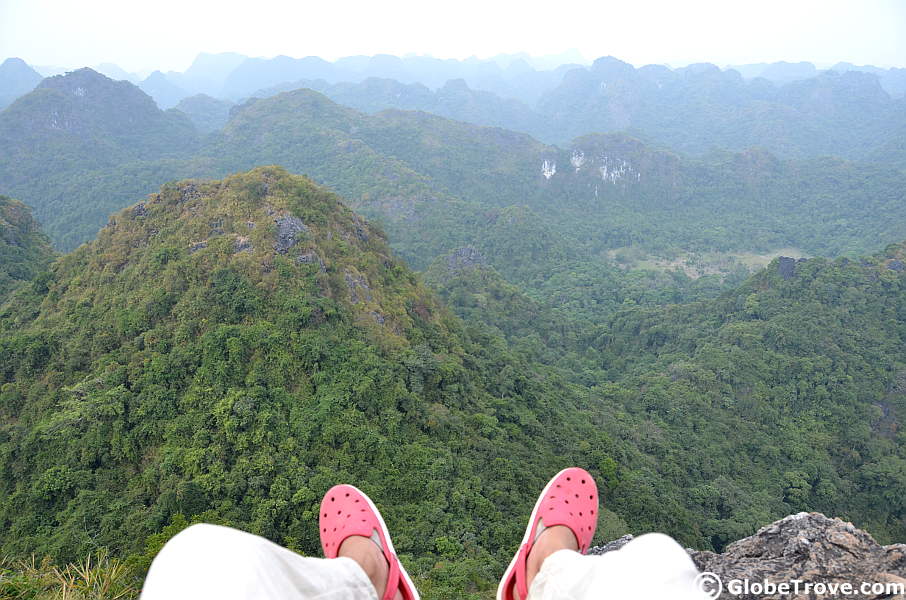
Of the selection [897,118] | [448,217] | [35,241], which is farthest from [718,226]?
[897,118]

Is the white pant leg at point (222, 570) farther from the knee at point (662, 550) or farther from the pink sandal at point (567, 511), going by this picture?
the pink sandal at point (567, 511)

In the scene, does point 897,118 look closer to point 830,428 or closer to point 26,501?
point 830,428

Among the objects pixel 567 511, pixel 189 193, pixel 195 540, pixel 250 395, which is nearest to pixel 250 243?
pixel 189 193

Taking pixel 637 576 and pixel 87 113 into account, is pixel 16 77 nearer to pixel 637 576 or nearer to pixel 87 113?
pixel 87 113

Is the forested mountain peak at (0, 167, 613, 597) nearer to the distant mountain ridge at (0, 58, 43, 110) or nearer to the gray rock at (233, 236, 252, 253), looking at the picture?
the gray rock at (233, 236, 252, 253)

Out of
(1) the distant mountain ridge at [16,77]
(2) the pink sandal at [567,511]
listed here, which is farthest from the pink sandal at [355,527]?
(1) the distant mountain ridge at [16,77]
